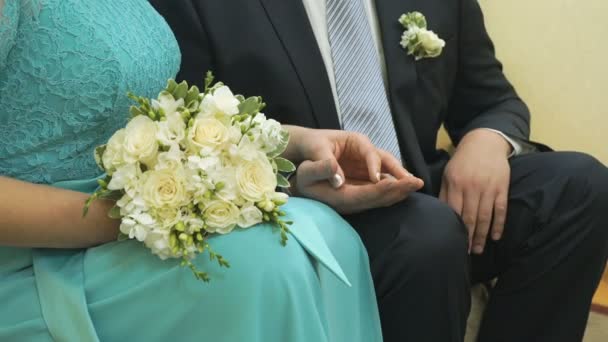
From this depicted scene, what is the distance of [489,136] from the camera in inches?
52.1

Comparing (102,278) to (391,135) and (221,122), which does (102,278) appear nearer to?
(221,122)

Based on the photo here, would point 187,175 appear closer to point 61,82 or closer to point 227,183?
point 227,183

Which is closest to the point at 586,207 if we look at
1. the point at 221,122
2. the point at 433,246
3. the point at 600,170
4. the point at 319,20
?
the point at 600,170

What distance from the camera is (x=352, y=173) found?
3.45ft

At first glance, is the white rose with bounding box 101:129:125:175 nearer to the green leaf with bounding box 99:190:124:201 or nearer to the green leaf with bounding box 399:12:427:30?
the green leaf with bounding box 99:190:124:201

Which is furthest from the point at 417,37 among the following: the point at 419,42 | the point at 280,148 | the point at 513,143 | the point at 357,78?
the point at 280,148

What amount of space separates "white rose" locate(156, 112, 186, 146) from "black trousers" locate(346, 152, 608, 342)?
1.20ft

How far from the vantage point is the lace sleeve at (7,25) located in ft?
2.67

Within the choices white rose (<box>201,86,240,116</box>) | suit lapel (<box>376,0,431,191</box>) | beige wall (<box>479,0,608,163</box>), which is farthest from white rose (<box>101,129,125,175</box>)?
beige wall (<box>479,0,608,163</box>)

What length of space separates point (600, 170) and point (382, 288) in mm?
493

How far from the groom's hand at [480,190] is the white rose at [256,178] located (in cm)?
52

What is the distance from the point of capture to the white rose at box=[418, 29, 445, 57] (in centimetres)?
127

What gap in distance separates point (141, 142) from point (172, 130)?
0.13ft

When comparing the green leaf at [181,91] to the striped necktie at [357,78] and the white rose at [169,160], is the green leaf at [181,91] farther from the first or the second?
the striped necktie at [357,78]
